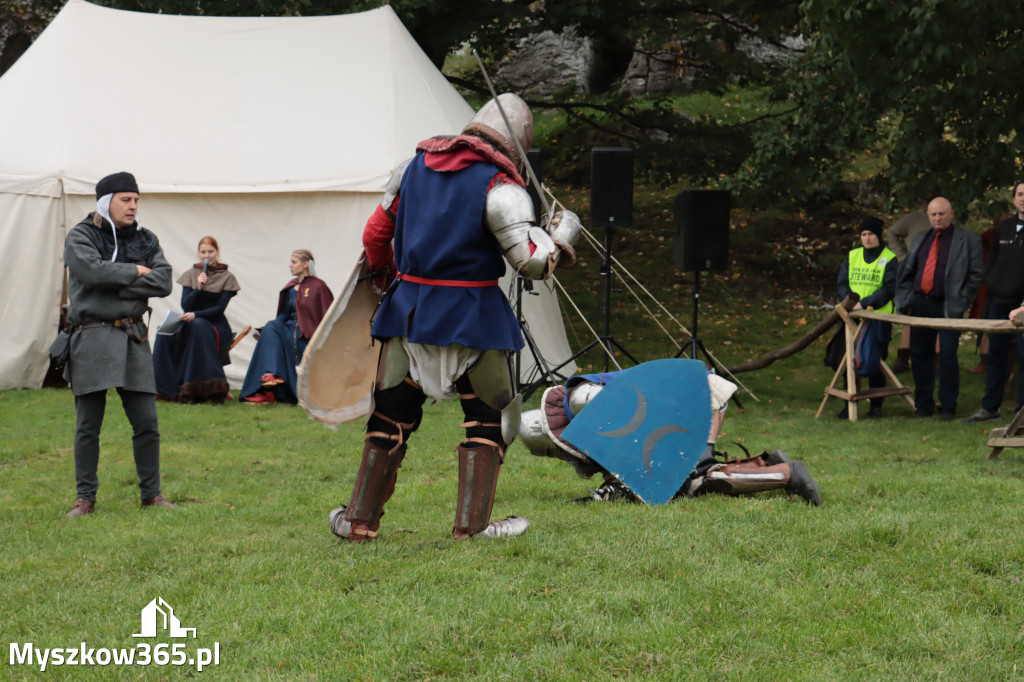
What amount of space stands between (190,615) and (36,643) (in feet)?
1.43

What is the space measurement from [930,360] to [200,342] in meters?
6.15

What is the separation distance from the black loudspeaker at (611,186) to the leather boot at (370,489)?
→ 18.0 ft

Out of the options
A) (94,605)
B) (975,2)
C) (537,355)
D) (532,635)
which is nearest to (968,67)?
(975,2)

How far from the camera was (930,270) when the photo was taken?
8375 millimetres

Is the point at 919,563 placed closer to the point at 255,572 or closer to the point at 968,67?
the point at 255,572

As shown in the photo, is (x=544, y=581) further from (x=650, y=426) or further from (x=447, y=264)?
(x=650, y=426)

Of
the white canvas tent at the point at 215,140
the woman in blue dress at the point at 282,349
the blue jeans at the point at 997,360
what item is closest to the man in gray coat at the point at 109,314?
the woman in blue dress at the point at 282,349

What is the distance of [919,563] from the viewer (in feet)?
12.2

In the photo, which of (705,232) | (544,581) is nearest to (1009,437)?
(705,232)

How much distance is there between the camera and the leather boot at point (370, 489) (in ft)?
13.0

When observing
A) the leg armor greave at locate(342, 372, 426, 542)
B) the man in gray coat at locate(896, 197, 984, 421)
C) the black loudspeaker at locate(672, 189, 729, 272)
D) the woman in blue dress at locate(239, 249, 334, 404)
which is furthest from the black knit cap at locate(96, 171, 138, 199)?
the man in gray coat at locate(896, 197, 984, 421)

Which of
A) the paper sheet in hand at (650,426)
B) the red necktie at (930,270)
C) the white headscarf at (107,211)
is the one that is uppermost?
the white headscarf at (107,211)

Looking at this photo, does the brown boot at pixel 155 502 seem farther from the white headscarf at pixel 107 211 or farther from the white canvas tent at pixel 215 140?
the white canvas tent at pixel 215 140

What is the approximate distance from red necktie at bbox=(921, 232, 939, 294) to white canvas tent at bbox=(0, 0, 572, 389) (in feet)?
12.1
